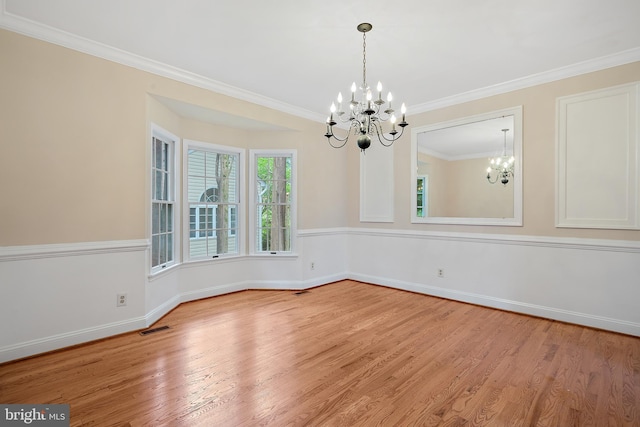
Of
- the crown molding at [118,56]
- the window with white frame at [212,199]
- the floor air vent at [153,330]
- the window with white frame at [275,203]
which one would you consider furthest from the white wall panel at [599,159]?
the floor air vent at [153,330]

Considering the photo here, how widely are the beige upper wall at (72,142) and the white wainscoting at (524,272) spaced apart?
3.65m

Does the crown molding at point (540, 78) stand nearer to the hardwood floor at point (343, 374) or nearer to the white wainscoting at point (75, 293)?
the hardwood floor at point (343, 374)

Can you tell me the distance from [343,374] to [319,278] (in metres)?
2.86

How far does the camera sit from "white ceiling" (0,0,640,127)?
247cm

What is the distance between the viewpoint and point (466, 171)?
4.31 metres

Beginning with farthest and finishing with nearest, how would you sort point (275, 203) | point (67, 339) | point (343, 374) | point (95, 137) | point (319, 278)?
point (319, 278), point (275, 203), point (95, 137), point (67, 339), point (343, 374)

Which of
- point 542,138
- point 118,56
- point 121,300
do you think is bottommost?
point 121,300

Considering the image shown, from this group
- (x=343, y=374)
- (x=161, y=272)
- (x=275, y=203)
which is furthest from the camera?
(x=275, y=203)

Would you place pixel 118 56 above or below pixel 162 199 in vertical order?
above

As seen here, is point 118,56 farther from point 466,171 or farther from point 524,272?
point 524,272

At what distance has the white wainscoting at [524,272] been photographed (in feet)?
10.6

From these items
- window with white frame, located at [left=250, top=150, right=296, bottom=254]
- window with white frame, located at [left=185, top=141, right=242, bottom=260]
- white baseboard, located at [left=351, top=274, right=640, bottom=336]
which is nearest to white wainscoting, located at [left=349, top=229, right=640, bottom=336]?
white baseboard, located at [left=351, top=274, right=640, bottom=336]

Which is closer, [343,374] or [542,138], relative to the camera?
[343,374]

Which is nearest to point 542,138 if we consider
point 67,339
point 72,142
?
point 72,142
